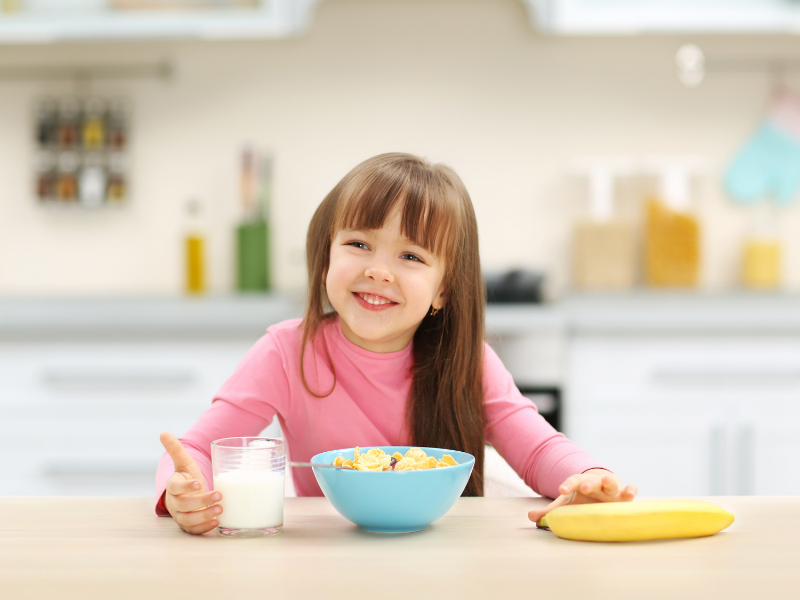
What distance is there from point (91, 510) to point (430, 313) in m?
0.50

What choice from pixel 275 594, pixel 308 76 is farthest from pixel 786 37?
pixel 275 594

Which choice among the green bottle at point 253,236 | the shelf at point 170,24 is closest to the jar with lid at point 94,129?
the shelf at point 170,24

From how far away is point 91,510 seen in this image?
793 millimetres

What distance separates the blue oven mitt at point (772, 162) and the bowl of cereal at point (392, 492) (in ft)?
7.10

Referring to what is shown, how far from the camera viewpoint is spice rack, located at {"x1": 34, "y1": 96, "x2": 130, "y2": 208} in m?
2.60

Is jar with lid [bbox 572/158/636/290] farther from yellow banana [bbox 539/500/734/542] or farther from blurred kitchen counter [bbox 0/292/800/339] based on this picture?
yellow banana [bbox 539/500/734/542]

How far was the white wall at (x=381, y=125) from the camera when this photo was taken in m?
2.59

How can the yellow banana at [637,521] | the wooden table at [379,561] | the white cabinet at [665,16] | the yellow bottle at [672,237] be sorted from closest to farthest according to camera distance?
the wooden table at [379,561] < the yellow banana at [637,521] < the white cabinet at [665,16] < the yellow bottle at [672,237]

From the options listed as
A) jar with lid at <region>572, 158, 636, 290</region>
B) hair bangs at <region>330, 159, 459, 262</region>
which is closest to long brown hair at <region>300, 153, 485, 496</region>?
hair bangs at <region>330, 159, 459, 262</region>

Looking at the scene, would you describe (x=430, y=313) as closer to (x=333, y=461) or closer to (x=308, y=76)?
(x=333, y=461)

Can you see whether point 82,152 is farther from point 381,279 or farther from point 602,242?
point 381,279

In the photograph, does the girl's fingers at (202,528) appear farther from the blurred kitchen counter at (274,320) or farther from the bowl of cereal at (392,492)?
the blurred kitchen counter at (274,320)

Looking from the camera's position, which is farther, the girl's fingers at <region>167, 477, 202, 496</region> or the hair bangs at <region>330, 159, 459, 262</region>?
the hair bangs at <region>330, 159, 459, 262</region>

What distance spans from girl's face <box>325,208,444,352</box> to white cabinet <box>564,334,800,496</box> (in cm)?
113
